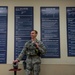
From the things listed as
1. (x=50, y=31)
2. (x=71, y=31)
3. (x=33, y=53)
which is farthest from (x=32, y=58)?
(x=71, y=31)

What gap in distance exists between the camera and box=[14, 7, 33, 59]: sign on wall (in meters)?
4.68

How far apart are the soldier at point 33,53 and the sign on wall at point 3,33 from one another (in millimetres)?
491

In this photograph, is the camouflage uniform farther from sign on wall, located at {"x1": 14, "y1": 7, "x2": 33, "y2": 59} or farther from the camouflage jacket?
sign on wall, located at {"x1": 14, "y1": 7, "x2": 33, "y2": 59}

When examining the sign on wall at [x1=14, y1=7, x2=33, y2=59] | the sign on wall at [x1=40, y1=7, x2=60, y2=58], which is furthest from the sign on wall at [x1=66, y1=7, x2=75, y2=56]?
the sign on wall at [x1=14, y1=7, x2=33, y2=59]

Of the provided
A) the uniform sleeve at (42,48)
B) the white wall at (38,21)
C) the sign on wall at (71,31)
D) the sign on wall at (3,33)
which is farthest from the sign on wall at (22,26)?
the sign on wall at (71,31)

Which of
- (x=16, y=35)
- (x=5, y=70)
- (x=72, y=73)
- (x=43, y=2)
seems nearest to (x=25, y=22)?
(x=16, y=35)

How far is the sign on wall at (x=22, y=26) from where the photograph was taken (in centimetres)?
468

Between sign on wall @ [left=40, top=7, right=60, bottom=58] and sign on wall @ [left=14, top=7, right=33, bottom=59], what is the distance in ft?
1.19

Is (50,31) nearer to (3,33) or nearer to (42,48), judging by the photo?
(42,48)

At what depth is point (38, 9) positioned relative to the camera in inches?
187

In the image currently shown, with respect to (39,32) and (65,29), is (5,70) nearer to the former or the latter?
(39,32)

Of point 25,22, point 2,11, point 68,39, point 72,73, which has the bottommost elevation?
point 72,73

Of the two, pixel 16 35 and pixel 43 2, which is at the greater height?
pixel 43 2

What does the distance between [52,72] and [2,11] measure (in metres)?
2.19
